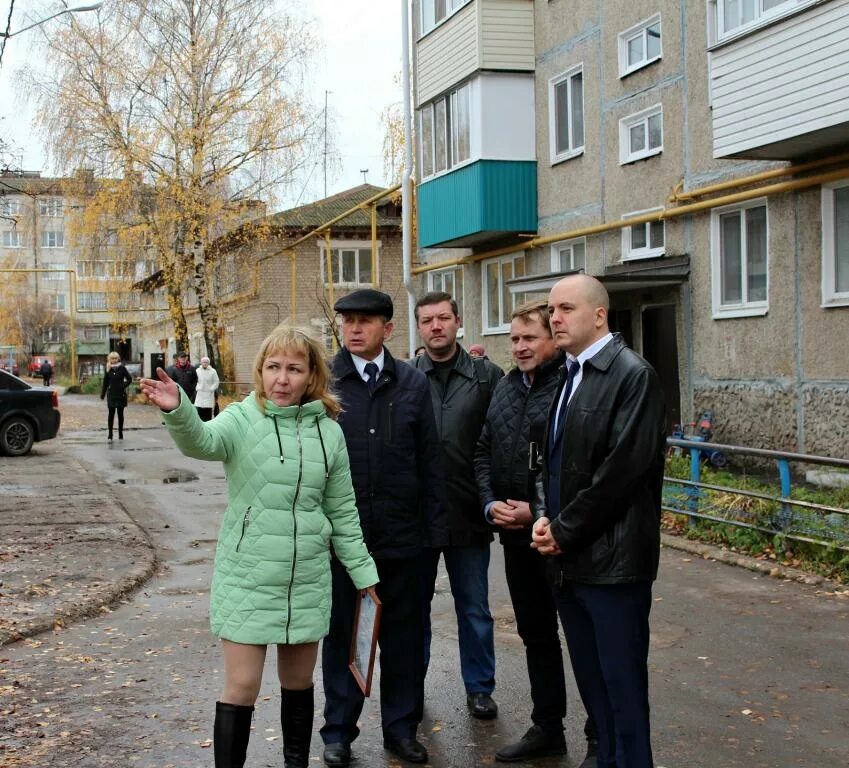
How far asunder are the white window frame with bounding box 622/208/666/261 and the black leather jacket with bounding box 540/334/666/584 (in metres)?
13.1

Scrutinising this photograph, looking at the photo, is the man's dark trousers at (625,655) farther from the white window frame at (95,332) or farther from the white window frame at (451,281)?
the white window frame at (95,332)

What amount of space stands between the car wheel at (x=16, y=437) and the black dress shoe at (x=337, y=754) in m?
17.3

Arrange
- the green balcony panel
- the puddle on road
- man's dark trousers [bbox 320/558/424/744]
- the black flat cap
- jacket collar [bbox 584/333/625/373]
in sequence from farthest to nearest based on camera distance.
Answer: the green balcony panel, the puddle on road, the black flat cap, man's dark trousers [bbox 320/558/424/744], jacket collar [bbox 584/333/625/373]

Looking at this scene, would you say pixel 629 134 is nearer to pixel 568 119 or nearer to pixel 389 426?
pixel 568 119

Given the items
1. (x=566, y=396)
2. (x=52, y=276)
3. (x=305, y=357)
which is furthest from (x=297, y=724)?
(x=52, y=276)

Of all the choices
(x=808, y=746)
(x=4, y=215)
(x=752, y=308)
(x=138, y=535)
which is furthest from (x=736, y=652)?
(x=4, y=215)

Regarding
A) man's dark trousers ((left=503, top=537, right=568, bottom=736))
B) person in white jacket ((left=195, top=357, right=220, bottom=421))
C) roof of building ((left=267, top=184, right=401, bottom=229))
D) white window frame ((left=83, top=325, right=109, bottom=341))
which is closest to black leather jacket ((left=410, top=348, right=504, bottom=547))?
man's dark trousers ((left=503, top=537, right=568, bottom=736))

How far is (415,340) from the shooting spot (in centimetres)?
2552

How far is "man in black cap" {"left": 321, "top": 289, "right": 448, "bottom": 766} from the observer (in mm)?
5121

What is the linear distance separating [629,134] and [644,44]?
4.51 feet

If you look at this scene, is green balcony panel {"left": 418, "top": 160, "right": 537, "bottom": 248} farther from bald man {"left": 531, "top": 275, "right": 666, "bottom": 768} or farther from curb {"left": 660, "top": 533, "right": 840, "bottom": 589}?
bald man {"left": 531, "top": 275, "right": 666, "bottom": 768}

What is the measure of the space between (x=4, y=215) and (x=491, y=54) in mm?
9628

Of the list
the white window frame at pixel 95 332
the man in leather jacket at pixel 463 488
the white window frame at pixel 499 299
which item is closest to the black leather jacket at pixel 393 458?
the man in leather jacket at pixel 463 488

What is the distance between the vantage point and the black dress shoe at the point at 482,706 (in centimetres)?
562
